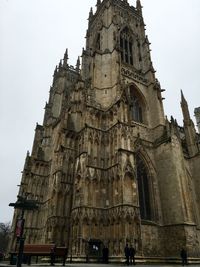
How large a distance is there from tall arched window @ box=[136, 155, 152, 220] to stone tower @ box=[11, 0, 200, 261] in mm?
90

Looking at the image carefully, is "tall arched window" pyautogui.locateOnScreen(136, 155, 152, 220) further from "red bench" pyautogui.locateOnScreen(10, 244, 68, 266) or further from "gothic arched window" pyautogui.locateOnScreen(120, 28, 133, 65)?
"gothic arched window" pyautogui.locateOnScreen(120, 28, 133, 65)

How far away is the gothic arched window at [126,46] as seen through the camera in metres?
31.8

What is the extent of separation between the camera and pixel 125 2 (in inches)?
1490

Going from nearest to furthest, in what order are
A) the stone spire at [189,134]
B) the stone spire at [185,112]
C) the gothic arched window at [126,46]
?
1. the stone spire at [189,134]
2. the stone spire at [185,112]
3. the gothic arched window at [126,46]

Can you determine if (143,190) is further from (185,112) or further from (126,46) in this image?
(126,46)

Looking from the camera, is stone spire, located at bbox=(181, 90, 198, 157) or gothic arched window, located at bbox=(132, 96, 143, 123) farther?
gothic arched window, located at bbox=(132, 96, 143, 123)

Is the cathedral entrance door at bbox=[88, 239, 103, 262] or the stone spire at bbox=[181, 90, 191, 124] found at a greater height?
the stone spire at bbox=[181, 90, 191, 124]

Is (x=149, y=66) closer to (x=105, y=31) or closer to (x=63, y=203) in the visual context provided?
(x=105, y=31)

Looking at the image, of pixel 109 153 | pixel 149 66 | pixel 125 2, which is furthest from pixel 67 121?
pixel 125 2

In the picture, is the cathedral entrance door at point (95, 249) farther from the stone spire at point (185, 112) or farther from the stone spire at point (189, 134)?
the stone spire at point (185, 112)

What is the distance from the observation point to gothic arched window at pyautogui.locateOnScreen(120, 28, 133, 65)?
104 ft

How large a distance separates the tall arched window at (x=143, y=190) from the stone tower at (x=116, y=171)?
0.29 ft

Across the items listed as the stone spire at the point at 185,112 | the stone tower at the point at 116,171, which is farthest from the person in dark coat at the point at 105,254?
the stone spire at the point at 185,112

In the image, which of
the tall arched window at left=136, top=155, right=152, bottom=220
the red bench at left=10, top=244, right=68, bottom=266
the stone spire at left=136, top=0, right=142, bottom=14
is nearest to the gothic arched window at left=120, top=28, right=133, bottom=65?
the stone spire at left=136, top=0, right=142, bottom=14
